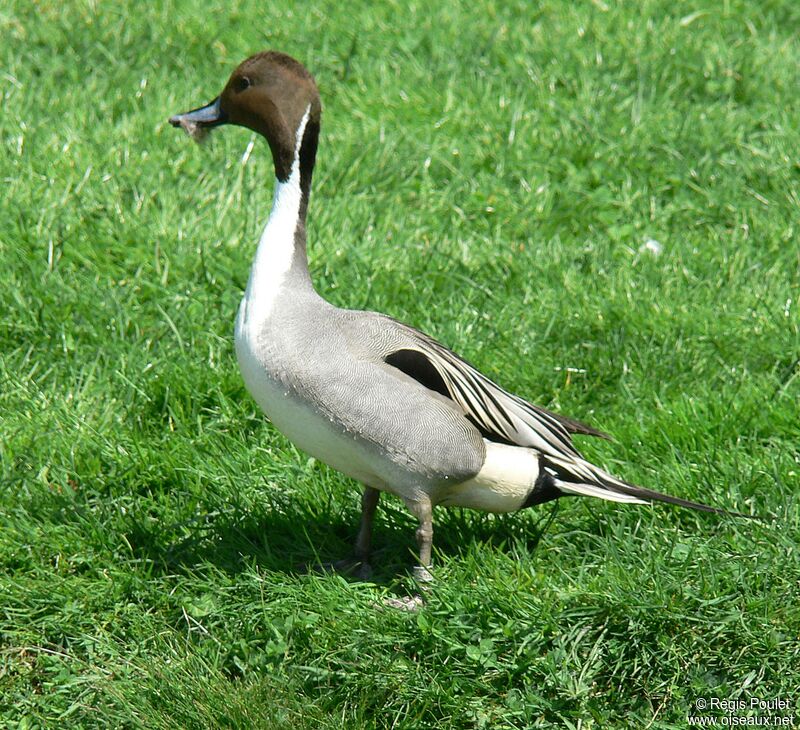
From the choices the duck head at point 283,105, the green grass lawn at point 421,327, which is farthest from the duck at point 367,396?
the green grass lawn at point 421,327

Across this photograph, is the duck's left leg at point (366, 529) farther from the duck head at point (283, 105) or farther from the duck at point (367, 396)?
the duck head at point (283, 105)

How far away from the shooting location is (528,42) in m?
6.47

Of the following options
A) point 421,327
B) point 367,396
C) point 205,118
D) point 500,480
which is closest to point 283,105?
point 205,118

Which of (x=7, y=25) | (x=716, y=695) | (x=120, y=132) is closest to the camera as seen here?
(x=716, y=695)

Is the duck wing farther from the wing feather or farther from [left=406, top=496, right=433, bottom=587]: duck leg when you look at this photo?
[left=406, top=496, right=433, bottom=587]: duck leg

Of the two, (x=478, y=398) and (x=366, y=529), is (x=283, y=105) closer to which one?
(x=478, y=398)

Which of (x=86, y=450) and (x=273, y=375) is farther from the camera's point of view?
(x=86, y=450)

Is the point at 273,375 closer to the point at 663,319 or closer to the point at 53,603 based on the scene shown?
the point at 53,603

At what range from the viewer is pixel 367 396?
3170 millimetres

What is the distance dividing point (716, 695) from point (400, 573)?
100 cm

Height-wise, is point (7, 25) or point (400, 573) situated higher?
point (7, 25)

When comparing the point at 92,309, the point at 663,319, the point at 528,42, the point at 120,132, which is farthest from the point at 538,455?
the point at 528,42

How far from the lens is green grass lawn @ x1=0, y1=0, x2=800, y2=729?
3043 millimetres

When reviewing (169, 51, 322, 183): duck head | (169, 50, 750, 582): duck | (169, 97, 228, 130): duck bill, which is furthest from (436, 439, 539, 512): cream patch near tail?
(169, 97, 228, 130): duck bill
